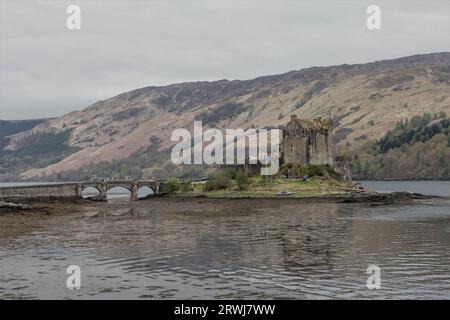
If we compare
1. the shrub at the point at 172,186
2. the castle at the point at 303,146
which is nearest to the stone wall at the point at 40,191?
the shrub at the point at 172,186

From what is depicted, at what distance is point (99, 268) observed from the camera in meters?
40.1

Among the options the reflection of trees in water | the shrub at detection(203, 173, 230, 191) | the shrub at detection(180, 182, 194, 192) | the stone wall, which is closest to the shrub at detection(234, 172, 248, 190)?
the shrub at detection(203, 173, 230, 191)

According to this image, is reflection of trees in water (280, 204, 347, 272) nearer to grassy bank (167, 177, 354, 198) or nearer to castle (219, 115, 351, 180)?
grassy bank (167, 177, 354, 198)

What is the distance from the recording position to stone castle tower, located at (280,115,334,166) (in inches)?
5443

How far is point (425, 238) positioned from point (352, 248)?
10247 millimetres

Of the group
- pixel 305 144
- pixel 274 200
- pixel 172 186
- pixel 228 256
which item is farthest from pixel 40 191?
pixel 228 256

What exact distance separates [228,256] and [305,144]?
9554 centimetres

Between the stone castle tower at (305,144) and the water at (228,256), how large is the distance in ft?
193

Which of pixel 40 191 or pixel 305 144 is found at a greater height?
pixel 305 144

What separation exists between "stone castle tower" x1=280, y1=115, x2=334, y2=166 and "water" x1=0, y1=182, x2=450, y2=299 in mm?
58819

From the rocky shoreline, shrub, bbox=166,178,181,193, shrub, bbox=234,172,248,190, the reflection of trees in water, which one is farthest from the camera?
shrub, bbox=166,178,181,193

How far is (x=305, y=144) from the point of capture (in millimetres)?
138375

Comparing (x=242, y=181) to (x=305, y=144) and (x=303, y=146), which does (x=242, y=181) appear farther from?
(x=305, y=144)
